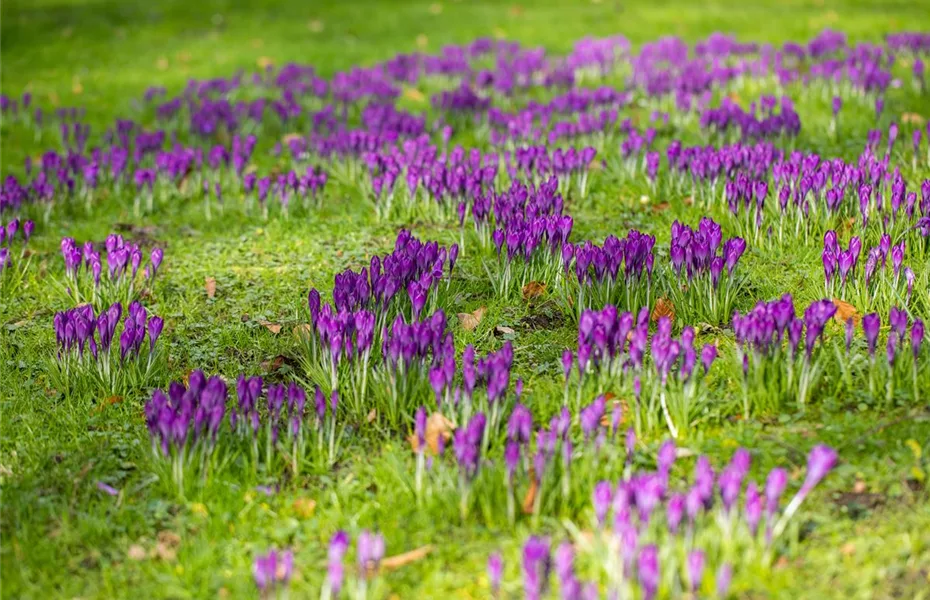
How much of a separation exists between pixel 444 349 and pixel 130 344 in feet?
5.35

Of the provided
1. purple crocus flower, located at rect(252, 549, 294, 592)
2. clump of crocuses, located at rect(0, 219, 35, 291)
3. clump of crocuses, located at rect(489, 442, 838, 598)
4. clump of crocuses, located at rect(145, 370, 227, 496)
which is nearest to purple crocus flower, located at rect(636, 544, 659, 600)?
clump of crocuses, located at rect(489, 442, 838, 598)

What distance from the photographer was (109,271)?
19.2ft

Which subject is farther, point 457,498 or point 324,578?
point 457,498

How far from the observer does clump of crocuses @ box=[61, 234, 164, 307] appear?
580 centimetres

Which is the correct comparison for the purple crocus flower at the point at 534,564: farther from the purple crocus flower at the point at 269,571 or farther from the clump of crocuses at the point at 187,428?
the clump of crocuses at the point at 187,428

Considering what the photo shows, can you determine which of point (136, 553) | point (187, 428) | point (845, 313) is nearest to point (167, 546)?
point (136, 553)

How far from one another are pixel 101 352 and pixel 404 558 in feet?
7.14

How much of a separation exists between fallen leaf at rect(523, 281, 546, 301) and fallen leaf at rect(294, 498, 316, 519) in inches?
88.2

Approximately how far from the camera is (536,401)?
14.4 feet

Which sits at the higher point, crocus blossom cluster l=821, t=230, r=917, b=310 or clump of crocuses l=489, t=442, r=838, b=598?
crocus blossom cluster l=821, t=230, r=917, b=310

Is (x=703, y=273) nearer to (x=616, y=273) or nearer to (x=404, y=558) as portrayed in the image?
(x=616, y=273)

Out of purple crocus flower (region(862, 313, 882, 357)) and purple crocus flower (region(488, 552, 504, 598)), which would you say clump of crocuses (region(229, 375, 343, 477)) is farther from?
purple crocus flower (region(862, 313, 882, 357))

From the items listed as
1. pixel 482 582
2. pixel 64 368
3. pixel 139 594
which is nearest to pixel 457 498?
pixel 482 582

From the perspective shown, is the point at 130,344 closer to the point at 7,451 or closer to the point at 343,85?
the point at 7,451
